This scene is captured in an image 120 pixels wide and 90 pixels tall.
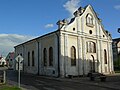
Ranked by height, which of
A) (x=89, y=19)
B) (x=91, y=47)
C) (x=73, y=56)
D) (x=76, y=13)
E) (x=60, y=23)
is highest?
(x=76, y=13)

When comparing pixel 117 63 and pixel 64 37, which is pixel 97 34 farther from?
pixel 117 63

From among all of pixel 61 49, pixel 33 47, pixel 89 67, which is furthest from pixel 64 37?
pixel 33 47

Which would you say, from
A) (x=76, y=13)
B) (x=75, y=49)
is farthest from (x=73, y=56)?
(x=76, y=13)

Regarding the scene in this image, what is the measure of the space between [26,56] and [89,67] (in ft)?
48.9

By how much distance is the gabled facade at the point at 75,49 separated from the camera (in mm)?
31984

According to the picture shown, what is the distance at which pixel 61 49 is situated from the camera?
31484 mm

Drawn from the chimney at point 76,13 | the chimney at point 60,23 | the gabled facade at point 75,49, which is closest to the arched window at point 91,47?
the gabled facade at point 75,49

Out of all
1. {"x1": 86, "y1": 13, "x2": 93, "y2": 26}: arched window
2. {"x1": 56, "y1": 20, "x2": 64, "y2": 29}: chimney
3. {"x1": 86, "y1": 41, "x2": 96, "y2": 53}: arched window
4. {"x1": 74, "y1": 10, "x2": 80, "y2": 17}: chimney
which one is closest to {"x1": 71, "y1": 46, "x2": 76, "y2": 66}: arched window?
{"x1": 86, "y1": 41, "x2": 96, "y2": 53}: arched window

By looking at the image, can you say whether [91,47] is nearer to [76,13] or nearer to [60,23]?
[76,13]

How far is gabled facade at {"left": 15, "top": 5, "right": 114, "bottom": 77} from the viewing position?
31984 mm

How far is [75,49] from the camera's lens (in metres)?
33.7

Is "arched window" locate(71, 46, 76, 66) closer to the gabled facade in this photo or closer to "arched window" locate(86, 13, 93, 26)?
the gabled facade

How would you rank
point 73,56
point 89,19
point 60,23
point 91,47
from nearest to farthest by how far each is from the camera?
point 60,23
point 73,56
point 91,47
point 89,19

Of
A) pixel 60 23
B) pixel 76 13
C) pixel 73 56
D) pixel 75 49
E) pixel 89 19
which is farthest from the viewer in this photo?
pixel 89 19
